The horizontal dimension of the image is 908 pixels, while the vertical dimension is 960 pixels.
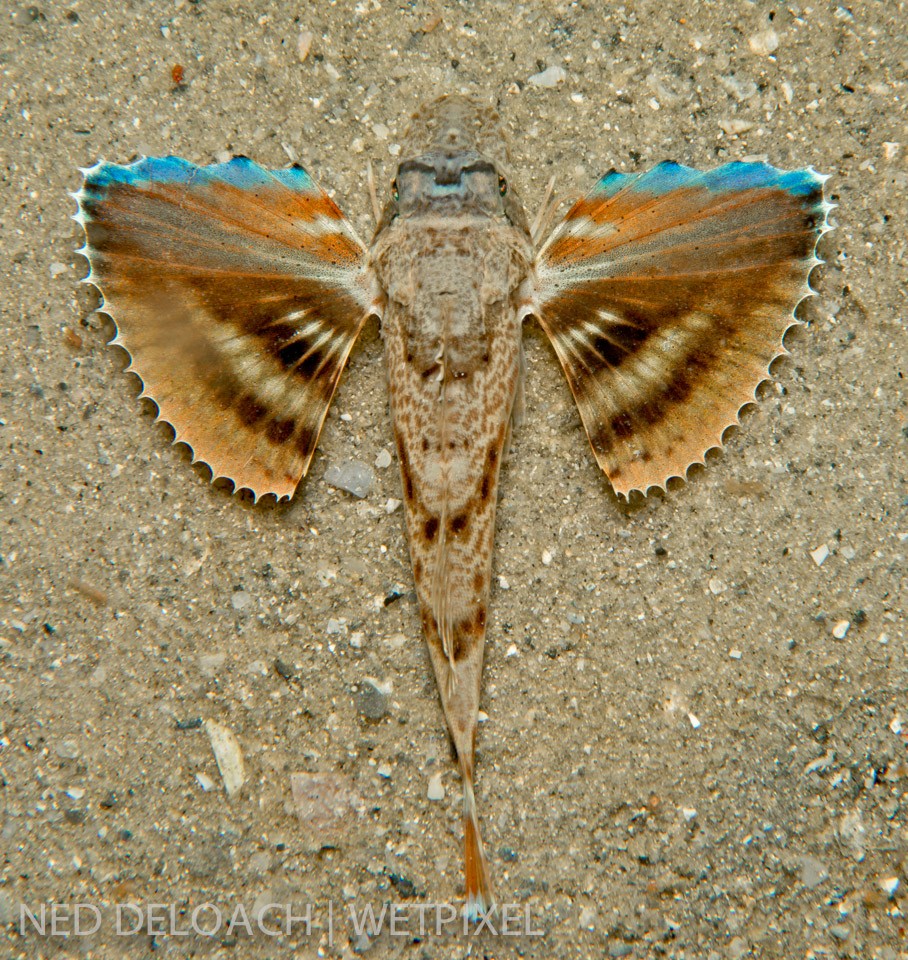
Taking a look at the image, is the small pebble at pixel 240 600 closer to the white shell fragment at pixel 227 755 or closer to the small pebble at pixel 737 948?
the white shell fragment at pixel 227 755

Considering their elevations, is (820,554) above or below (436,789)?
above

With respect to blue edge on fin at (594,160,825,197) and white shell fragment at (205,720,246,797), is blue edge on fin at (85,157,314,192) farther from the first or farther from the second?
white shell fragment at (205,720,246,797)

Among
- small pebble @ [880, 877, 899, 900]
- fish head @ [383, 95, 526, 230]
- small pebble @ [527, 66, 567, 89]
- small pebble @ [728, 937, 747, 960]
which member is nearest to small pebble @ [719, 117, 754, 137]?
small pebble @ [527, 66, 567, 89]

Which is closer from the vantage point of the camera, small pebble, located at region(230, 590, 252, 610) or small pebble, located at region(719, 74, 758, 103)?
small pebble, located at region(230, 590, 252, 610)

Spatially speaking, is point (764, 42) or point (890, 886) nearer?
point (890, 886)

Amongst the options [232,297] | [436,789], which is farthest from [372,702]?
[232,297]

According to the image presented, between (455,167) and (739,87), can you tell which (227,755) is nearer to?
(455,167)

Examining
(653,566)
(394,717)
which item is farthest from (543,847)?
(653,566)

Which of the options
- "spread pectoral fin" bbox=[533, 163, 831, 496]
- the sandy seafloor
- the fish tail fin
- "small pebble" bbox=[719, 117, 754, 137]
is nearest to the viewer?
the fish tail fin
